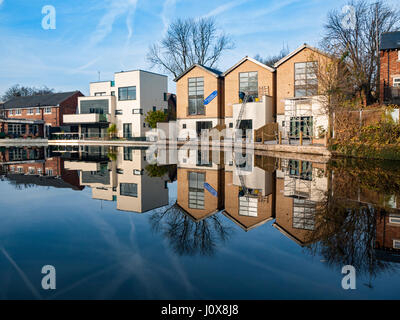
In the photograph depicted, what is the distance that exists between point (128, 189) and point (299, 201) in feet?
13.4

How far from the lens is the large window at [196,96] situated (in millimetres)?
34344

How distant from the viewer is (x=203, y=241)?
4.21 meters

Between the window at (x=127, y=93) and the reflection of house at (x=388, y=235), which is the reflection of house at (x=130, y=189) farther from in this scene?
the window at (x=127, y=93)

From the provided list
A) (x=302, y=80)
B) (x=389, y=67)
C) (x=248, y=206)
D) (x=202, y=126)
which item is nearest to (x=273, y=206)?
(x=248, y=206)

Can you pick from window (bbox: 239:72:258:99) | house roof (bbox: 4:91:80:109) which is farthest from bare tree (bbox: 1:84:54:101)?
window (bbox: 239:72:258:99)

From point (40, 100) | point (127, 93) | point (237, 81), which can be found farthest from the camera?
point (40, 100)

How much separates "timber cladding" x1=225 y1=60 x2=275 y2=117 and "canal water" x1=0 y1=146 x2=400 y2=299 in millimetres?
24418

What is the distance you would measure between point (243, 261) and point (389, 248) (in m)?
1.91

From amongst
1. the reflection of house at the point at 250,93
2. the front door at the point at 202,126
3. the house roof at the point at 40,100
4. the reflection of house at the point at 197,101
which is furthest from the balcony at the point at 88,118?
the reflection of house at the point at 250,93

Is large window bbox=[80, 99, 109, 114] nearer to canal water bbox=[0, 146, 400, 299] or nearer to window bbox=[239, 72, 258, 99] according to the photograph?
window bbox=[239, 72, 258, 99]

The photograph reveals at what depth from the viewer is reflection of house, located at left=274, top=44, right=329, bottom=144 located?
25.6 meters

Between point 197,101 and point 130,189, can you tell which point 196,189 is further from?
point 197,101

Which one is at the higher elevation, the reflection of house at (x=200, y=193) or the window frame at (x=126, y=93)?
the window frame at (x=126, y=93)

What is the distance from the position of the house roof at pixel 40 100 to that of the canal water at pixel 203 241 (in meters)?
47.5
